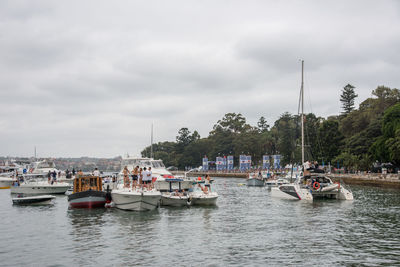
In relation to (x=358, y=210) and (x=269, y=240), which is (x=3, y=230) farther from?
(x=358, y=210)

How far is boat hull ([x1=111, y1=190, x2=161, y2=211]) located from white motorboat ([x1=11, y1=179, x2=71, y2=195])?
20103 mm

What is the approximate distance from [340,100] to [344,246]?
469 ft

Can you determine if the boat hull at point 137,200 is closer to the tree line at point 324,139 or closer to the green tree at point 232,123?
the tree line at point 324,139

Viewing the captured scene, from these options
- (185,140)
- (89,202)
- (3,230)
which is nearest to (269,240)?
(3,230)

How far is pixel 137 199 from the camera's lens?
98.5 ft

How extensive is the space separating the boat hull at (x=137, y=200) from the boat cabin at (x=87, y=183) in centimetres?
458

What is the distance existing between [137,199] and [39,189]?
74.1 feet

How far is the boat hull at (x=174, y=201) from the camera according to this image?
111 ft

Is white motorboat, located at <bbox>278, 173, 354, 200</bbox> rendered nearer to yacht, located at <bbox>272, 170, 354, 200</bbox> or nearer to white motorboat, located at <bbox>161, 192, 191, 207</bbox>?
yacht, located at <bbox>272, 170, 354, 200</bbox>

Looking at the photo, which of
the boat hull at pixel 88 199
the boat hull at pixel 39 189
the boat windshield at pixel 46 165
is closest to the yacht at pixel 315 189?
the boat hull at pixel 88 199

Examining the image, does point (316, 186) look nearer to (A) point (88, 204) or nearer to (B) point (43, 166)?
(A) point (88, 204)

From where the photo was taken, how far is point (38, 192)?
155 feet

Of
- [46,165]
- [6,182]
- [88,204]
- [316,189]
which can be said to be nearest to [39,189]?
[88,204]

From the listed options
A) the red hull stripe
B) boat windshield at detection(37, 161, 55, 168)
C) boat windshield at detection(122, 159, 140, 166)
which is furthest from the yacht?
boat windshield at detection(37, 161, 55, 168)
